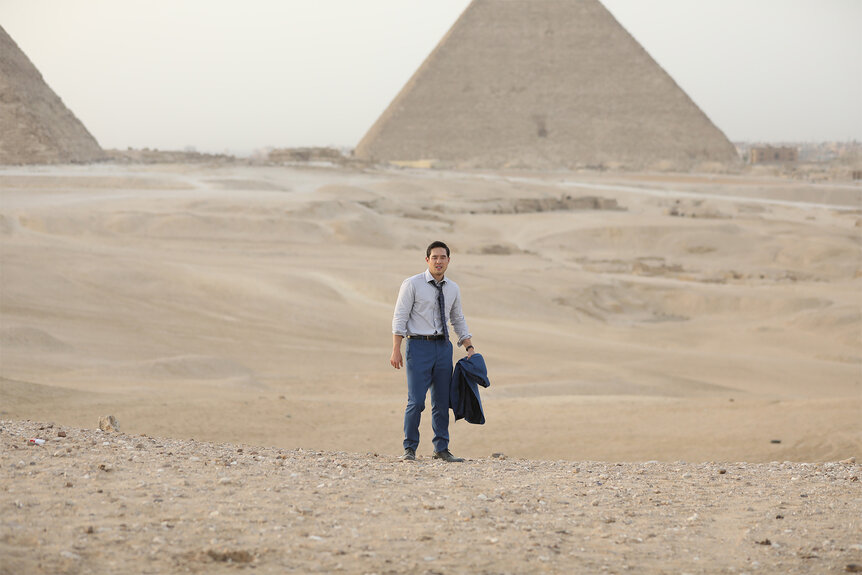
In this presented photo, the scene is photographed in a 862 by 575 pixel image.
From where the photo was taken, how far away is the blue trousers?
4.03 m

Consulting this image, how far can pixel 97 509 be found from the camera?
2.87m

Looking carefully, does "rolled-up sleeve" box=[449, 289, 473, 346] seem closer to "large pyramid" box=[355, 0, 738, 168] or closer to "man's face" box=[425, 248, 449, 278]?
"man's face" box=[425, 248, 449, 278]

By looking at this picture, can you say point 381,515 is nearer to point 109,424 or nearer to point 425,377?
point 425,377

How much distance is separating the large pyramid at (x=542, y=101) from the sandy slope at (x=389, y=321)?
126ft

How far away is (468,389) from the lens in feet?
13.4

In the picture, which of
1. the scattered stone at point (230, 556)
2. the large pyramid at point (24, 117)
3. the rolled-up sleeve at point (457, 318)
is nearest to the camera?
the scattered stone at point (230, 556)

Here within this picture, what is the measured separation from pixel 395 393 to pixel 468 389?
3.47 m

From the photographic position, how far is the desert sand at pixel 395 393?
112 inches

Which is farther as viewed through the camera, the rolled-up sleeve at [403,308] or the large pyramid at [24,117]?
the large pyramid at [24,117]

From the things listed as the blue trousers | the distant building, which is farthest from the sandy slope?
the distant building

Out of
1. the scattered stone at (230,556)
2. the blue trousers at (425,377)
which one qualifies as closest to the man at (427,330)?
the blue trousers at (425,377)

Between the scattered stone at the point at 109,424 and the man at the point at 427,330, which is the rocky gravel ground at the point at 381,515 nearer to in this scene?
the man at the point at 427,330

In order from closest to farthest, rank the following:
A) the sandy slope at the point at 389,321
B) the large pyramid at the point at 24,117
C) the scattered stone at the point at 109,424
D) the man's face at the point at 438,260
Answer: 1. the man's face at the point at 438,260
2. the scattered stone at the point at 109,424
3. the sandy slope at the point at 389,321
4. the large pyramid at the point at 24,117

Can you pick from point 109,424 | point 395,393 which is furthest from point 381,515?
point 395,393
